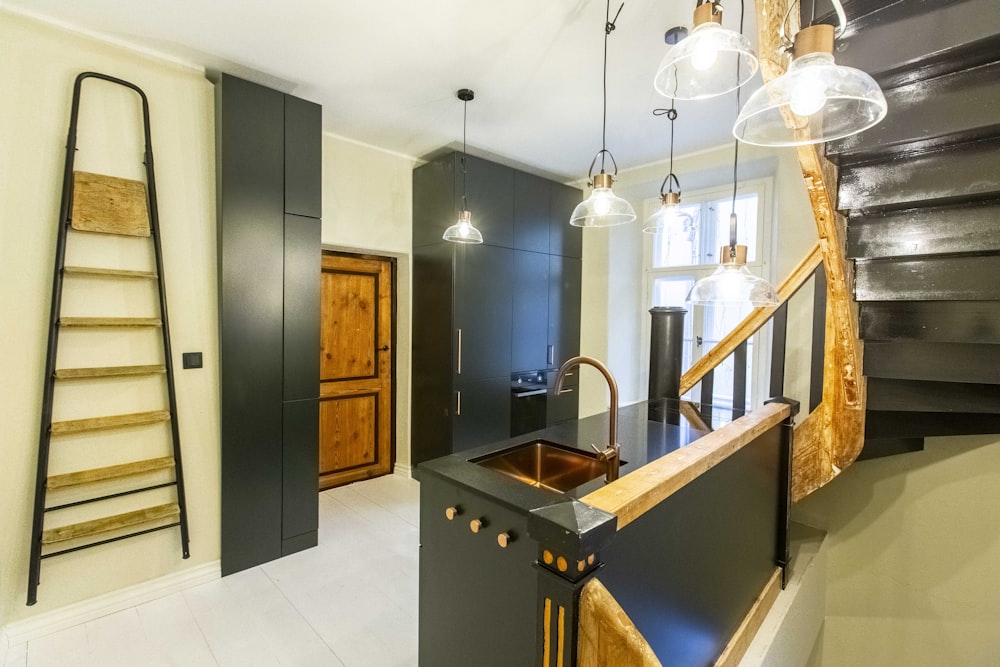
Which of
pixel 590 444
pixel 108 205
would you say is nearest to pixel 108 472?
pixel 108 205

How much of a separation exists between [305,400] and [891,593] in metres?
3.72

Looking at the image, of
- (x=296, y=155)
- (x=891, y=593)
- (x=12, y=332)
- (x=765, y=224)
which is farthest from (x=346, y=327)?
(x=891, y=593)

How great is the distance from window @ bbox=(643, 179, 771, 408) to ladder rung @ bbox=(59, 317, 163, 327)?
357 cm

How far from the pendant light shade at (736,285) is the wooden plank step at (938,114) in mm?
609

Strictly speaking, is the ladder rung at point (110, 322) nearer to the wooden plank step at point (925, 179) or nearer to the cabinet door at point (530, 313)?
the cabinet door at point (530, 313)

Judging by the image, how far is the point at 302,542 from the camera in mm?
2871

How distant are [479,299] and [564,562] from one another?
2967mm

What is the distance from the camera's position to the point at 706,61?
1.12m

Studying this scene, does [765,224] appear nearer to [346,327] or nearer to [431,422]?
[431,422]

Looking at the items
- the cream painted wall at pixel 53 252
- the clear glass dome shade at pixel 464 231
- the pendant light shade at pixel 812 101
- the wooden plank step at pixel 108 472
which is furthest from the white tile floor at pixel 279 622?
the pendant light shade at pixel 812 101

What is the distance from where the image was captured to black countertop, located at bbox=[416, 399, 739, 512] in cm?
131

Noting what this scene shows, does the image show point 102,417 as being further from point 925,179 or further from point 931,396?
point 931,396

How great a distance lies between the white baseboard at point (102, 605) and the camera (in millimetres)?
2072

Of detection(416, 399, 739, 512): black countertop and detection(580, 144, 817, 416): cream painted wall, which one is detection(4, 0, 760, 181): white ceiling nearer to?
detection(580, 144, 817, 416): cream painted wall
